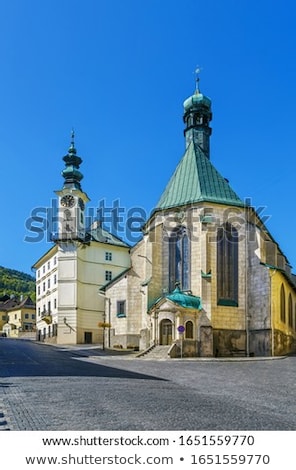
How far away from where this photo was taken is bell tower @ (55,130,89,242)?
50750 millimetres

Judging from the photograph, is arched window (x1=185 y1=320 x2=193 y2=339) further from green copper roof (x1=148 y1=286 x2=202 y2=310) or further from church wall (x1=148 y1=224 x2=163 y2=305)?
church wall (x1=148 y1=224 x2=163 y2=305)

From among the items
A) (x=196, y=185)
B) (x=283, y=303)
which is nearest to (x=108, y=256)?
(x=196, y=185)

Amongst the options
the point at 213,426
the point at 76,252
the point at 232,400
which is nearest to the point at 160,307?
the point at 76,252

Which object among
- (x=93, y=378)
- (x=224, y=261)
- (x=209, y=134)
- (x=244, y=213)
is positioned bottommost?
(x=93, y=378)

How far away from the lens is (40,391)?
13469 millimetres

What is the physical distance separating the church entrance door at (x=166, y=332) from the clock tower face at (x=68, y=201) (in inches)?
821

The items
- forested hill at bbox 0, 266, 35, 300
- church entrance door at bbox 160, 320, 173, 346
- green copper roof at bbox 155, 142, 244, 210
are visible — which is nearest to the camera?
church entrance door at bbox 160, 320, 173, 346

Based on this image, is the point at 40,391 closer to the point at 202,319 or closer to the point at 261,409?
the point at 261,409

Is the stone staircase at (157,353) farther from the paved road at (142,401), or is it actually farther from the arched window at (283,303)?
the paved road at (142,401)

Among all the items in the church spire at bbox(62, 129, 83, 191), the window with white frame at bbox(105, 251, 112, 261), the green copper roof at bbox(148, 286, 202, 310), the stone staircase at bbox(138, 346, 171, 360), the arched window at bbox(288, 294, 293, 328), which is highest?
the church spire at bbox(62, 129, 83, 191)

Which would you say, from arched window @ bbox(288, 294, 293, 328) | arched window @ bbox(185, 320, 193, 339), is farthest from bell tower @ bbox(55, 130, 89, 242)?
arched window @ bbox(288, 294, 293, 328)

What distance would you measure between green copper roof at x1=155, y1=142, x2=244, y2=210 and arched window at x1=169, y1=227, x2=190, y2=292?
2.41m

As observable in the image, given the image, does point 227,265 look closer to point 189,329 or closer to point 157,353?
point 189,329

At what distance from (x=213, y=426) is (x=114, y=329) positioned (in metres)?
33.2
